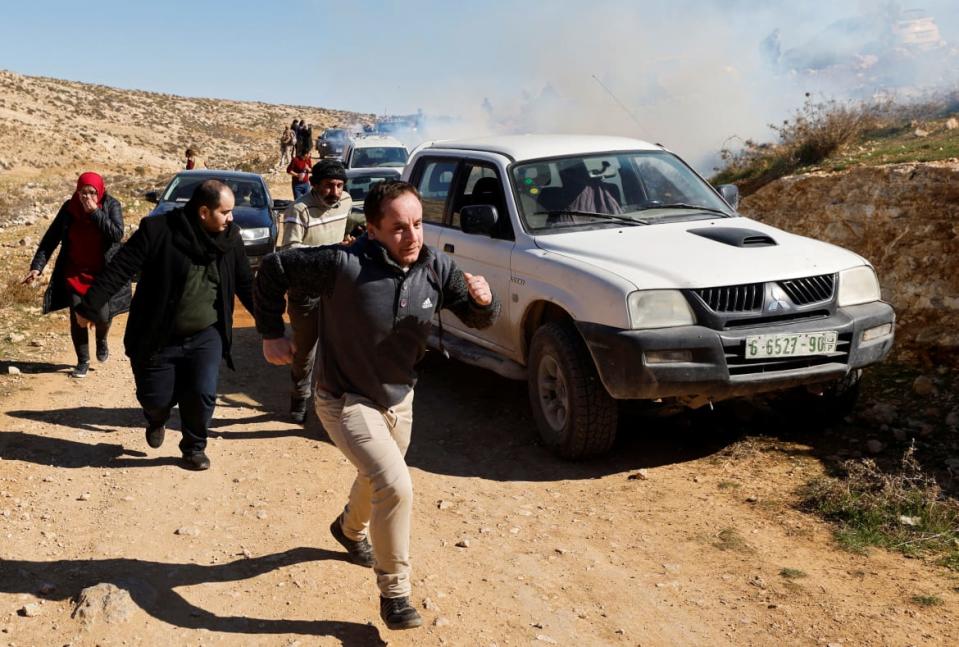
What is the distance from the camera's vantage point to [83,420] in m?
7.11

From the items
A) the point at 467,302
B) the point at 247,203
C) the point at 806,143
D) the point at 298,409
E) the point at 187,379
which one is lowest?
the point at 298,409

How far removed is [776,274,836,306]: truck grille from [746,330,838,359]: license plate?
21cm

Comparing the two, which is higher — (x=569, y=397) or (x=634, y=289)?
(x=634, y=289)

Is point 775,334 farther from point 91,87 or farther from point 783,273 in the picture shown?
point 91,87

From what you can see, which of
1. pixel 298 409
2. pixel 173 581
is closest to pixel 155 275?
pixel 298 409

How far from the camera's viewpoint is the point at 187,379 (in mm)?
5984

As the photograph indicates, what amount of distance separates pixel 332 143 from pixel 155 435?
3400 centimetres

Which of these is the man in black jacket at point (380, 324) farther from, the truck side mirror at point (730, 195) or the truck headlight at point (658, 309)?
the truck side mirror at point (730, 195)

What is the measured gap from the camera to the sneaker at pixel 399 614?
3799mm

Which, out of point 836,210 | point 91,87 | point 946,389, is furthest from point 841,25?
Result: point 91,87

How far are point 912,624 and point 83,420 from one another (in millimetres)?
5496

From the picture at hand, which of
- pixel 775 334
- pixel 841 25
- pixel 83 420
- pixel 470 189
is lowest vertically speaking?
pixel 83 420

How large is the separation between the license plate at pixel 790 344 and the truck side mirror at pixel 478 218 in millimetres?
1965

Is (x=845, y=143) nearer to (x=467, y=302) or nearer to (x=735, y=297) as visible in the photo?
(x=735, y=297)
